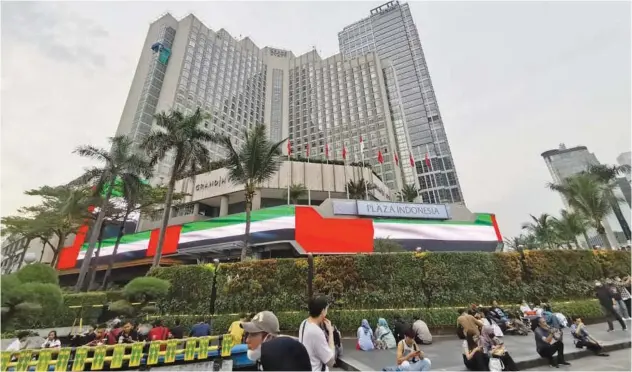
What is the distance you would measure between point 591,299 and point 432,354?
10552 millimetres

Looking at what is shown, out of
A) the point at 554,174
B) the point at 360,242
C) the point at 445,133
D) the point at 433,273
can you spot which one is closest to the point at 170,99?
the point at 360,242

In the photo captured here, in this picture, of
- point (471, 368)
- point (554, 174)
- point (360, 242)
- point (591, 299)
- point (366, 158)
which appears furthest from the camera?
point (366, 158)

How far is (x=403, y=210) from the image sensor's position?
24234 mm

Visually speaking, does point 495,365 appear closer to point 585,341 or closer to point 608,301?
point 585,341

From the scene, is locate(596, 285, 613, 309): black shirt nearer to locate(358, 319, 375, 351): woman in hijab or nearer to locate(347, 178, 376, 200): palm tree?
locate(358, 319, 375, 351): woman in hijab

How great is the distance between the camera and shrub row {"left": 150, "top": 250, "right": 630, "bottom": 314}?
39.1ft

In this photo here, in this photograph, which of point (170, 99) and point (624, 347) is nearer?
point (624, 347)

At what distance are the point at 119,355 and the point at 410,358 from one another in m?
6.28

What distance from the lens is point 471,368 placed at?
612 centimetres

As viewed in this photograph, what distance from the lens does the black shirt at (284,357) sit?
2.17 metres

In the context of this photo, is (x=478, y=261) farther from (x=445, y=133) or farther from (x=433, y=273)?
(x=445, y=133)

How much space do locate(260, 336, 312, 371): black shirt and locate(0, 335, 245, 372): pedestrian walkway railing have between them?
226 inches

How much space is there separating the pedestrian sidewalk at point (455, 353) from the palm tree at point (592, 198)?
17323mm

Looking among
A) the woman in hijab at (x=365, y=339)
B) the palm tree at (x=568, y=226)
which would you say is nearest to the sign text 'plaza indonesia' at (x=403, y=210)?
the woman in hijab at (x=365, y=339)
